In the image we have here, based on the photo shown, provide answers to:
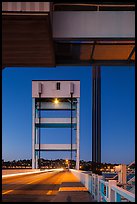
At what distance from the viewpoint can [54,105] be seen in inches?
2288

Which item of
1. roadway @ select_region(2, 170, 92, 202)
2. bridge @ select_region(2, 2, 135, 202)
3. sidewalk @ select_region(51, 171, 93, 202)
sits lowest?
roadway @ select_region(2, 170, 92, 202)

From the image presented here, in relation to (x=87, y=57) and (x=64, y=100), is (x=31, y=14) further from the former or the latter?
(x=64, y=100)

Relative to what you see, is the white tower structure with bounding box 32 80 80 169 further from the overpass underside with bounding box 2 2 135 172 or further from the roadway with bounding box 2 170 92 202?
the overpass underside with bounding box 2 2 135 172

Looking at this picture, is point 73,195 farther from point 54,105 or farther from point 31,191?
point 54,105

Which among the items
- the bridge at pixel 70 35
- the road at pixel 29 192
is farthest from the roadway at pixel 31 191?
the bridge at pixel 70 35

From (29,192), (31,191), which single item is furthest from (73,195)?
(31,191)

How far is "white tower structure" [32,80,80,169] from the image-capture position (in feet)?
176

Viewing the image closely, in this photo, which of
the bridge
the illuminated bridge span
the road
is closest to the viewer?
the illuminated bridge span

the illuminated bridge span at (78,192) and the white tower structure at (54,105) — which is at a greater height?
the white tower structure at (54,105)

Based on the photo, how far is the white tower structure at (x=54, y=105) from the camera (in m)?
53.5

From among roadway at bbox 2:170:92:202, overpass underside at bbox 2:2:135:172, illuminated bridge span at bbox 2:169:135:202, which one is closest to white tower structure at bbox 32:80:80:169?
roadway at bbox 2:170:92:202

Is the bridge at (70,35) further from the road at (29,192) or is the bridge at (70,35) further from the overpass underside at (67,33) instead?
the road at (29,192)

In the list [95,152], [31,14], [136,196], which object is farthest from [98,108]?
[136,196]

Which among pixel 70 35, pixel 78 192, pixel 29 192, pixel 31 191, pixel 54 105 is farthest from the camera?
pixel 54 105
